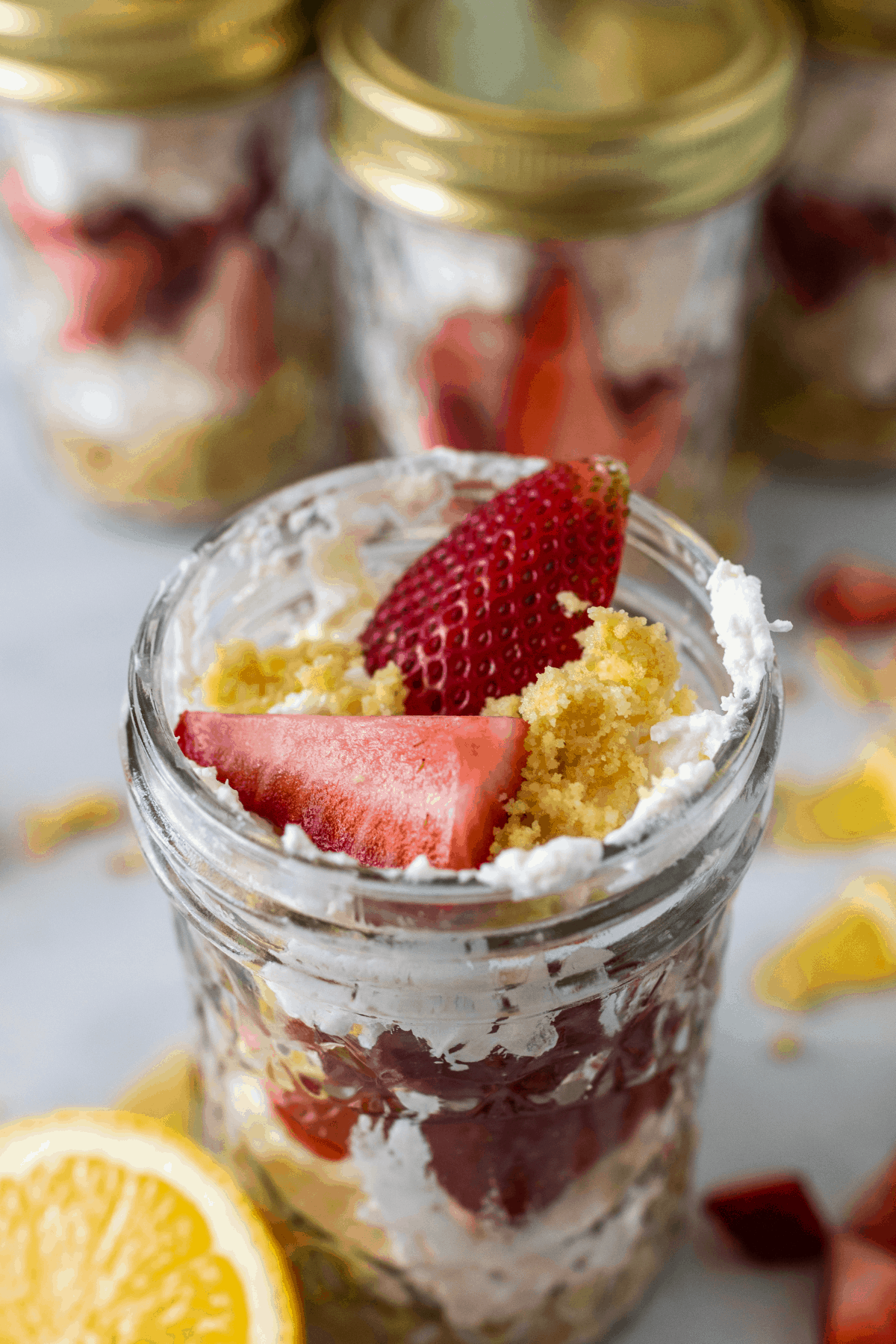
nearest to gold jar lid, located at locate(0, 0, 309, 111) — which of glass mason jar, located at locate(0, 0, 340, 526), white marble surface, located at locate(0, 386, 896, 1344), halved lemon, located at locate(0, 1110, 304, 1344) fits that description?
glass mason jar, located at locate(0, 0, 340, 526)

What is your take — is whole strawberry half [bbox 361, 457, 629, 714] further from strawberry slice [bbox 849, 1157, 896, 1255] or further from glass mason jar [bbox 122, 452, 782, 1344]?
strawberry slice [bbox 849, 1157, 896, 1255]

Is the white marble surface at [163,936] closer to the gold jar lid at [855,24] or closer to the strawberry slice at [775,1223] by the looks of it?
the strawberry slice at [775,1223]

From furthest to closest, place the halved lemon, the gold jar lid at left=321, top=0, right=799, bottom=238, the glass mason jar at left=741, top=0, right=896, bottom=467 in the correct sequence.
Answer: the glass mason jar at left=741, top=0, right=896, bottom=467, the gold jar lid at left=321, top=0, right=799, bottom=238, the halved lemon

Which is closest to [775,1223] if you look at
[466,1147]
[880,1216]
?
[880,1216]

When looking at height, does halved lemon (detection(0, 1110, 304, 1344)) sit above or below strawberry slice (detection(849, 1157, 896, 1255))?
above

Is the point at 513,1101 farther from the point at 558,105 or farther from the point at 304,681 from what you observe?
the point at 558,105

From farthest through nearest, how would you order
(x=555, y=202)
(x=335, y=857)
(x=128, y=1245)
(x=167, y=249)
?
(x=167, y=249), (x=555, y=202), (x=128, y=1245), (x=335, y=857)

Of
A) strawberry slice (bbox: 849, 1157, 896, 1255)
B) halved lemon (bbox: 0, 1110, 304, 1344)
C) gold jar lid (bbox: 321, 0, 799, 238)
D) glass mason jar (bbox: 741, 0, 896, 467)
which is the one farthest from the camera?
glass mason jar (bbox: 741, 0, 896, 467)
